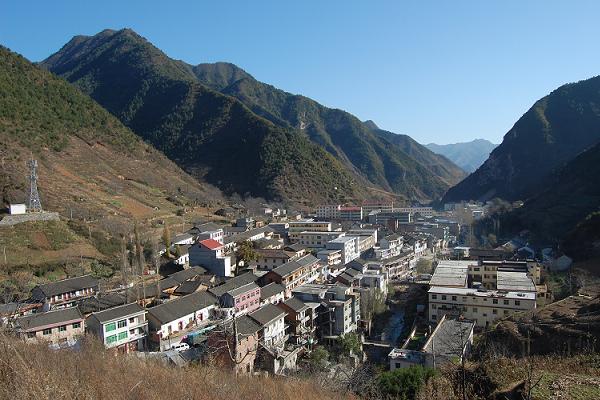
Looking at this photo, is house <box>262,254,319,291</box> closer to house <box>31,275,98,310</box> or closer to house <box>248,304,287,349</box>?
house <box>248,304,287,349</box>

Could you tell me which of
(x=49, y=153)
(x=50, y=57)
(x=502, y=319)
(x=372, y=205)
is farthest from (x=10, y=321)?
(x=50, y=57)

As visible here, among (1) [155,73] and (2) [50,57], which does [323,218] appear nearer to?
(1) [155,73]

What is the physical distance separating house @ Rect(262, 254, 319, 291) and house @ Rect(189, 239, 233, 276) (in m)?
3.06

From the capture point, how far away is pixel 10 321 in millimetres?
13992

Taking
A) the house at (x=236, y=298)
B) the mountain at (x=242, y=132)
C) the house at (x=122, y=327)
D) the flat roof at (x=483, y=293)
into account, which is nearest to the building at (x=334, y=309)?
the house at (x=236, y=298)

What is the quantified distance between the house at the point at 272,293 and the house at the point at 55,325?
8.37m

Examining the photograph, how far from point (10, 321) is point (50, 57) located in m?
169

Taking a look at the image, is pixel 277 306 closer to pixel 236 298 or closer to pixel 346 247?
pixel 236 298

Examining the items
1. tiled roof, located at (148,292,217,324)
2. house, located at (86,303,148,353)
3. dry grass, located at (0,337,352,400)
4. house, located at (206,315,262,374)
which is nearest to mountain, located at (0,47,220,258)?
house, located at (86,303,148,353)

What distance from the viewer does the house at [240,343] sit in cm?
1288

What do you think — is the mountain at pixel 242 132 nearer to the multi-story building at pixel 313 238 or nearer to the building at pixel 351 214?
the building at pixel 351 214

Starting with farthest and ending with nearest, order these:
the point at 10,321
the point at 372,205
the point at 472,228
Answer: the point at 372,205 → the point at 472,228 → the point at 10,321

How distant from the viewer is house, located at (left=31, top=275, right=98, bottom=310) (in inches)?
730

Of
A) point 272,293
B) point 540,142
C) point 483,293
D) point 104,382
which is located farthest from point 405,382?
point 540,142
